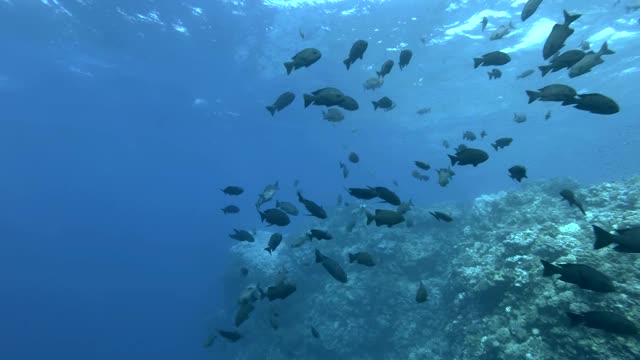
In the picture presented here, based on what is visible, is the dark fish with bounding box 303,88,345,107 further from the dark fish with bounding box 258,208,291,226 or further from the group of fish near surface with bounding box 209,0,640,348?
the dark fish with bounding box 258,208,291,226

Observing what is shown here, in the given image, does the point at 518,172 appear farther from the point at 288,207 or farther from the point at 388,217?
the point at 288,207

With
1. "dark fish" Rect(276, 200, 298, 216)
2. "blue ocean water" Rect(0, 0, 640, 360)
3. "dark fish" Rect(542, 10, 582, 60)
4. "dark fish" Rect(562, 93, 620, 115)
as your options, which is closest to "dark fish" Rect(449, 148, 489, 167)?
"dark fish" Rect(562, 93, 620, 115)

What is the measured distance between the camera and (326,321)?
57.6ft

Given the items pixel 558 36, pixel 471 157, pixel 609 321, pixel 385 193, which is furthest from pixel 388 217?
pixel 558 36

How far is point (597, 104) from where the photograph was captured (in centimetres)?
505

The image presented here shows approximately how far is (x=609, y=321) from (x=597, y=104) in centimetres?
251

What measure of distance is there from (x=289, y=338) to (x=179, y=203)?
134340 mm

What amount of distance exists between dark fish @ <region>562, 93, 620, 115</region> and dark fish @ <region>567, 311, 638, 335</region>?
7.68 ft

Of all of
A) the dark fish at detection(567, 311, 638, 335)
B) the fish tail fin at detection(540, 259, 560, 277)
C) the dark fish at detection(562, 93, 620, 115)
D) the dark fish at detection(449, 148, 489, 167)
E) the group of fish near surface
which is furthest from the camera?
the dark fish at detection(449, 148, 489, 167)

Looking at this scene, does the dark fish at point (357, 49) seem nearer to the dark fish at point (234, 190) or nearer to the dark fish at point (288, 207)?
the dark fish at point (288, 207)

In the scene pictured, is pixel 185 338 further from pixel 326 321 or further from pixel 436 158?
pixel 326 321

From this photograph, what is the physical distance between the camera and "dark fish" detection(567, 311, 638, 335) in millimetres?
4395

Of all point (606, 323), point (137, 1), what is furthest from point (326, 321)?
point (137, 1)

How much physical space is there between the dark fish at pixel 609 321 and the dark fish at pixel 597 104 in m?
2.34
